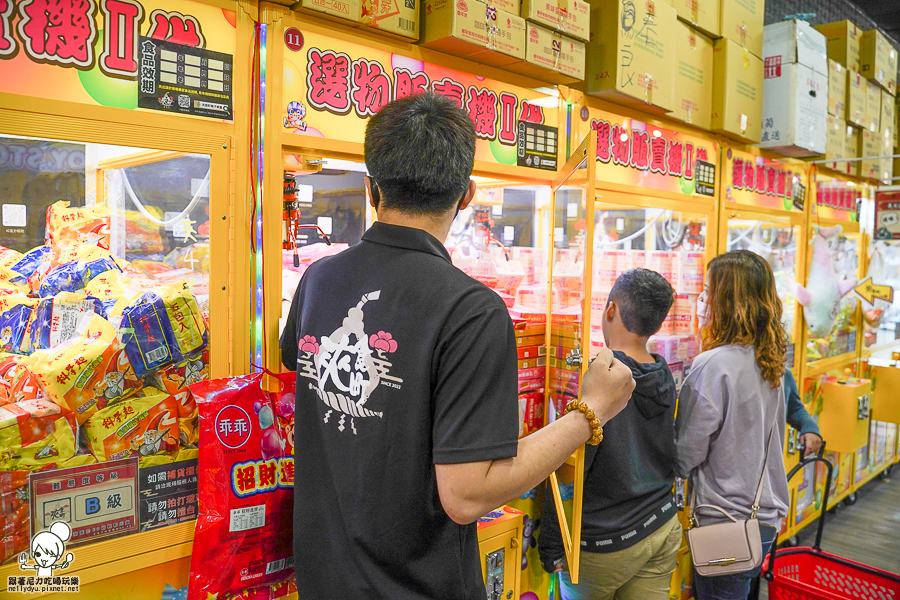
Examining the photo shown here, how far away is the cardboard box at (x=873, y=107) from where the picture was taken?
14.6 ft

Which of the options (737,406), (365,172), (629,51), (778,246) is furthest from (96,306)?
(778,246)

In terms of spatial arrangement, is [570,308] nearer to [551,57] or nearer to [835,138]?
[551,57]

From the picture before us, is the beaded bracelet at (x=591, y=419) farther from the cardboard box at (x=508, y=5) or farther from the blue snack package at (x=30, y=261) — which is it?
the cardboard box at (x=508, y=5)

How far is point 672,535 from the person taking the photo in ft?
7.44

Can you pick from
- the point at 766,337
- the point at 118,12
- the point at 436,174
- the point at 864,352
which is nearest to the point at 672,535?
the point at 766,337

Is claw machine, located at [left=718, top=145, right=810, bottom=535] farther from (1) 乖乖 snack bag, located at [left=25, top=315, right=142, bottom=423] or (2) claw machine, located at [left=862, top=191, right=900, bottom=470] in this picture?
(1) 乖乖 snack bag, located at [left=25, top=315, right=142, bottom=423]

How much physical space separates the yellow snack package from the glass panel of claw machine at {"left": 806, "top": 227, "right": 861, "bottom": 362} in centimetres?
433

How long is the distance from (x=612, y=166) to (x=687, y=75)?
26.2 inches

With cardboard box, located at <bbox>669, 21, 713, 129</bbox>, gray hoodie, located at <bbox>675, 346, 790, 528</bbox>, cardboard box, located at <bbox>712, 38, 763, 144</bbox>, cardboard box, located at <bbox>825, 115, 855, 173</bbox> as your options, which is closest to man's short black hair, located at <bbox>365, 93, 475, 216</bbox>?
gray hoodie, located at <bbox>675, 346, 790, 528</bbox>

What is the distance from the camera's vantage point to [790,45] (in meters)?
3.44

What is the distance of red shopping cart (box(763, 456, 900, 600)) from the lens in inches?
106

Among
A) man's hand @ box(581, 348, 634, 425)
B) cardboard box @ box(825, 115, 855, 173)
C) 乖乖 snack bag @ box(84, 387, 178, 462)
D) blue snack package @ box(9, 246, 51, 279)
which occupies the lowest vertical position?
乖乖 snack bag @ box(84, 387, 178, 462)

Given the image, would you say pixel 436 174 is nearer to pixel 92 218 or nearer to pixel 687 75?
pixel 92 218

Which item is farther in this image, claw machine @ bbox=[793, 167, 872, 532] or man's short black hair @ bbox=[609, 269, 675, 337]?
claw machine @ bbox=[793, 167, 872, 532]
